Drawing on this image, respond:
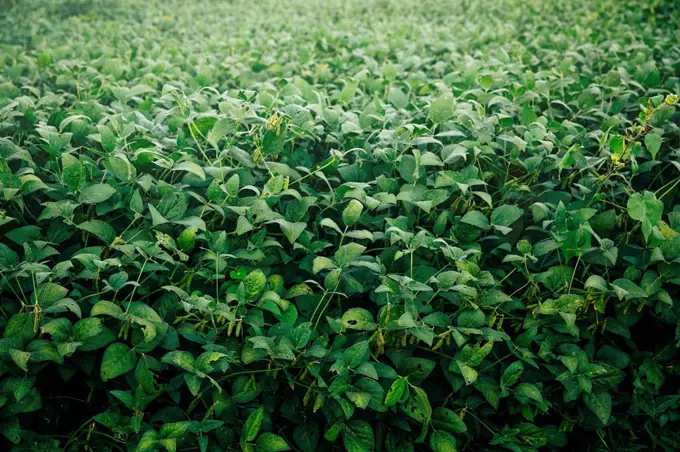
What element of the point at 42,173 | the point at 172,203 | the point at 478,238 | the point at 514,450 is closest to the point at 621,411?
the point at 514,450

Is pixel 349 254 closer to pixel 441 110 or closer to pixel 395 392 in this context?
pixel 395 392

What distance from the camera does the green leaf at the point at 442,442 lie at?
55.7 inches

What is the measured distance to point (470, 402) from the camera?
1513 mm

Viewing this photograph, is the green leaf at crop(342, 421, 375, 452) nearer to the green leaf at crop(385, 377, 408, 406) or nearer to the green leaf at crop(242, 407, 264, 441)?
the green leaf at crop(385, 377, 408, 406)

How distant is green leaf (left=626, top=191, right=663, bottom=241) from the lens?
155 centimetres

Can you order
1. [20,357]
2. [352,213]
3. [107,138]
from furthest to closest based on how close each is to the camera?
[107,138] < [352,213] < [20,357]

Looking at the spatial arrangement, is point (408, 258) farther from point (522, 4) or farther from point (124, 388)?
point (522, 4)

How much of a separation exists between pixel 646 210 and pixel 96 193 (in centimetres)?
156

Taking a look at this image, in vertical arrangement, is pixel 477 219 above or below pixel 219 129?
below

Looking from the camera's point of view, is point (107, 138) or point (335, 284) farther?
point (107, 138)

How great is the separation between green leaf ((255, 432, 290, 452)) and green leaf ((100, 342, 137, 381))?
37cm

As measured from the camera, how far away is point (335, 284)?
1.50 m

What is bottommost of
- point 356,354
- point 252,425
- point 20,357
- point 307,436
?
point 307,436

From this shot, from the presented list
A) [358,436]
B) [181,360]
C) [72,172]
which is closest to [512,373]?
[358,436]
